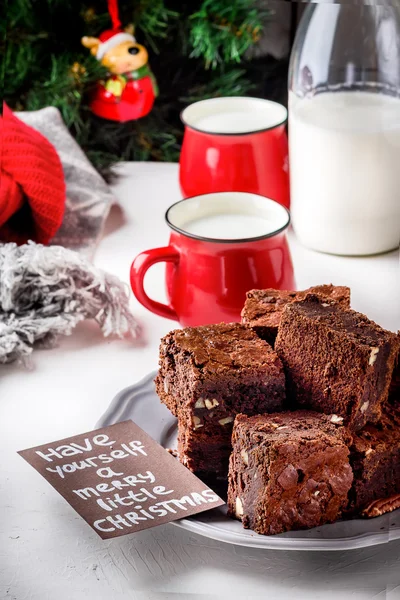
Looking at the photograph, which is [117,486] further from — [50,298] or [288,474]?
[50,298]

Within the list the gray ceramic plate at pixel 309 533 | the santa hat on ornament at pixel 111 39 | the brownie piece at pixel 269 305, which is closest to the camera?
the gray ceramic plate at pixel 309 533

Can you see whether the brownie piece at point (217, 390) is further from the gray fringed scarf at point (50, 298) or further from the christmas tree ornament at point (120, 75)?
the christmas tree ornament at point (120, 75)

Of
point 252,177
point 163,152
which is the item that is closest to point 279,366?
point 252,177

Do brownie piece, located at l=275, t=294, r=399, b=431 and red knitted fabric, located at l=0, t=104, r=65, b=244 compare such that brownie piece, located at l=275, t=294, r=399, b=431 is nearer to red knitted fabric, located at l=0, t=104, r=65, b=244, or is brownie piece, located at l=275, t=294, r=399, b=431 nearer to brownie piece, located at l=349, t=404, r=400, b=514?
brownie piece, located at l=349, t=404, r=400, b=514

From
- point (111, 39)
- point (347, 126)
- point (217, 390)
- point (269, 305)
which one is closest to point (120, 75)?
point (111, 39)

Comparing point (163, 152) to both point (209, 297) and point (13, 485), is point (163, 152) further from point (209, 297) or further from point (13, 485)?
point (13, 485)

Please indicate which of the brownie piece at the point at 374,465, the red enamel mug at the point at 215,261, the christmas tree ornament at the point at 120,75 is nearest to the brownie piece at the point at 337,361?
the brownie piece at the point at 374,465

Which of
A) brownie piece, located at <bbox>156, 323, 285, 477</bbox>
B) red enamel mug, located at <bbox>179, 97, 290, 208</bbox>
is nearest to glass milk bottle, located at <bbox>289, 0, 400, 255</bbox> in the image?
red enamel mug, located at <bbox>179, 97, 290, 208</bbox>
